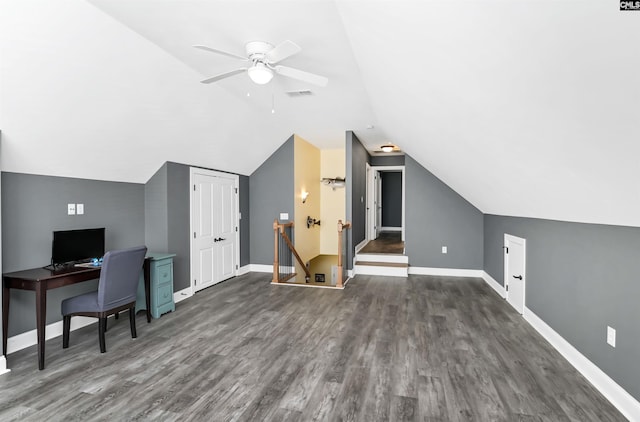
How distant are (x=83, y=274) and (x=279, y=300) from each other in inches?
99.6

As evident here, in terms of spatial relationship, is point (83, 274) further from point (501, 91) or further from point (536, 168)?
point (536, 168)

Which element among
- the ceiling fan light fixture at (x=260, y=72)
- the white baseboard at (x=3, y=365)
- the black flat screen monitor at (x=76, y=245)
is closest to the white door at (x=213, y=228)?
the black flat screen monitor at (x=76, y=245)

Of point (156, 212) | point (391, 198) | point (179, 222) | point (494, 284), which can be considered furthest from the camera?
point (391, 198)

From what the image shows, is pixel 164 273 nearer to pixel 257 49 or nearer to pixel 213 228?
pixel 213 228

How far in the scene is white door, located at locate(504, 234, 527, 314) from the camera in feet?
13.8

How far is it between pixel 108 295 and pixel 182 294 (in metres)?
1.90

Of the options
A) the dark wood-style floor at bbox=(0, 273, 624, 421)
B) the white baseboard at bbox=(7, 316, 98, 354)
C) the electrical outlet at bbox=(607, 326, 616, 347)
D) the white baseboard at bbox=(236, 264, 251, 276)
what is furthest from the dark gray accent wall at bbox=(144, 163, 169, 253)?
the electrical outlet at bbox=(607, 326, 616, 347)

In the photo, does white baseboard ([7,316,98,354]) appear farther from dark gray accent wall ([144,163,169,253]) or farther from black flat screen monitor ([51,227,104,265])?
dark gray accent wall ([144,163,169,253])

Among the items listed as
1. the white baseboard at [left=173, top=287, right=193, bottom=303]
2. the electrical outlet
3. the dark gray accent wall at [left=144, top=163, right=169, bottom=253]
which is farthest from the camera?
the white baseboard at [left=173, top=287, right=193, bottom=303]

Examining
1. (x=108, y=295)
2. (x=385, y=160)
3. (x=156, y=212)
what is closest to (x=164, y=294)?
(x=108, y=295)

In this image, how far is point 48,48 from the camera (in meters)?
2.53

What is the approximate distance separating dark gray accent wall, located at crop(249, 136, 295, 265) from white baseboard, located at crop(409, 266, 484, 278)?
285cm

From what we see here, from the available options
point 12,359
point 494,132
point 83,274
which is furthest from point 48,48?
point 494,132

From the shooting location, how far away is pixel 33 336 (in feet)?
11.0
